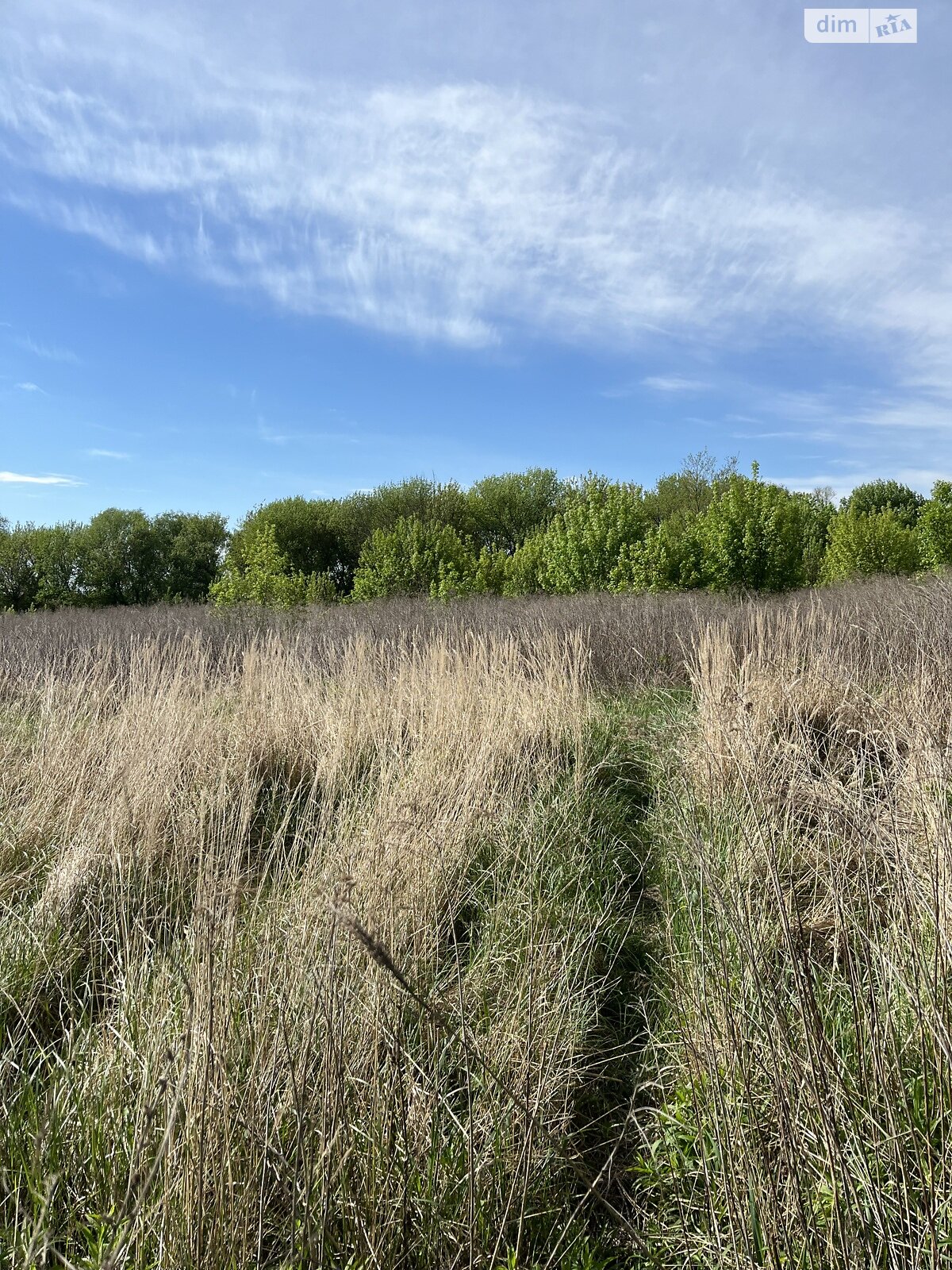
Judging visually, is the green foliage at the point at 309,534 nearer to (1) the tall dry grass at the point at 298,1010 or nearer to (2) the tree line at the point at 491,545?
(2) the tree line at the point at 491,545

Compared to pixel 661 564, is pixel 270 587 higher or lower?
lower

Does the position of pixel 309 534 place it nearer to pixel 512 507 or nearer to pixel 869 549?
pixel 512 507

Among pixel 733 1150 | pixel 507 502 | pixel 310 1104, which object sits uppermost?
pixel 507 502

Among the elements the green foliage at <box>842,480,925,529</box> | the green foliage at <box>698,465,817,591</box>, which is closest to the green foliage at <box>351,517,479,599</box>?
the green foliage at <box>698,465,817,591</box>

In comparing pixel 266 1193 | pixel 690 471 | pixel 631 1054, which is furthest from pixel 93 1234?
pixel 690 471

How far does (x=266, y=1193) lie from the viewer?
1.74 metres

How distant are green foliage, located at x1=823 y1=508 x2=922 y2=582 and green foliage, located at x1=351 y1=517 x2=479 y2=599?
1176 centimetres

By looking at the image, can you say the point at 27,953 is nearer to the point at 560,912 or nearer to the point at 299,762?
the point at 560,912

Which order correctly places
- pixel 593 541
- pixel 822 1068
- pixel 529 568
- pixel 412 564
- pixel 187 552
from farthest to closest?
pixel 187 552
pixel 529 568
pixel 412 564
pixel 593 541
pixel 822 1068

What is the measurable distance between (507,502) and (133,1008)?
3429 cm

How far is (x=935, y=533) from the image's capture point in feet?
75.9

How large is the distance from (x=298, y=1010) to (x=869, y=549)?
2562 centimetres

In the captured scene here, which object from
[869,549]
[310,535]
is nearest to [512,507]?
[310,535]

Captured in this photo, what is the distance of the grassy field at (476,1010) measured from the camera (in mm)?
1683
